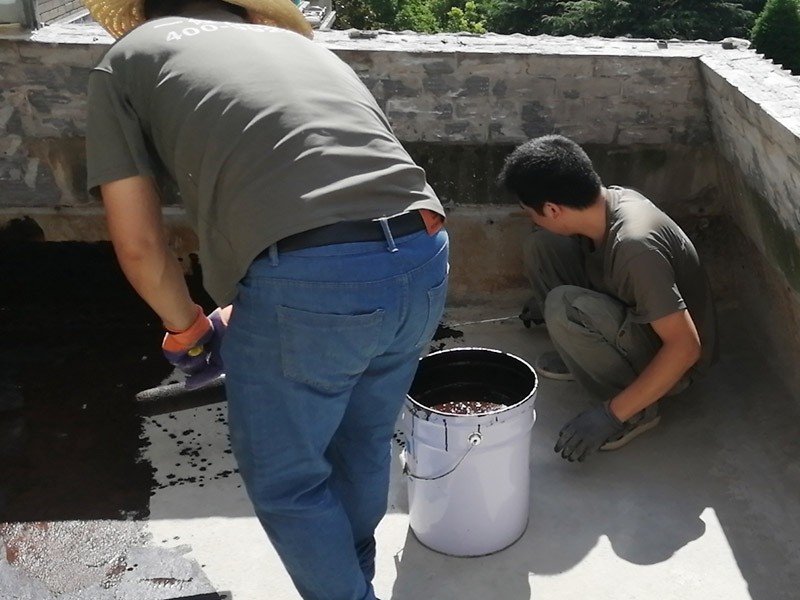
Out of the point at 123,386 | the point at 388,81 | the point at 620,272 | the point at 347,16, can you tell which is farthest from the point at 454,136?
the point at 347,16

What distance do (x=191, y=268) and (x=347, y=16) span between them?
13.6 meters

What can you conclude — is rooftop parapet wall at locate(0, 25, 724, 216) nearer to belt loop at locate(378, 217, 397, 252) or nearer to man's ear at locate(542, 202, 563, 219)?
man's ear at locate(542, 202, 563, 219)

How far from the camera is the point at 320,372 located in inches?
65.6

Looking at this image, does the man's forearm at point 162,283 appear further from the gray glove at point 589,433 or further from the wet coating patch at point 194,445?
the gray glove at point 589,433

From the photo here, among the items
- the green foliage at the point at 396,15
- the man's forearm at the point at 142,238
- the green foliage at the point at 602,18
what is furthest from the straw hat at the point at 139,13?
the green foliage at the point at 396,15

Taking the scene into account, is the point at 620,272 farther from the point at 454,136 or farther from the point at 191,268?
the point at 191,268

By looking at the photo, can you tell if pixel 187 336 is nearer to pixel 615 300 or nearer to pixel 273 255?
pixel 273 255

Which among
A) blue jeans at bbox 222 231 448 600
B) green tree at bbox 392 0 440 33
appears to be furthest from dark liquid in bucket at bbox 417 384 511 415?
green tree at bbox 392 0 440 33

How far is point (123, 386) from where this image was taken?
3164mm

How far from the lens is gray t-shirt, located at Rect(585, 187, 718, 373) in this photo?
8.32 ft

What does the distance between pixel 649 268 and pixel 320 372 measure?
4.11 ft

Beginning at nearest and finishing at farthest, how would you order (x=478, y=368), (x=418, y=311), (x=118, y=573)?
(x=418, y=311) < (x=118, y=573) < (x=478, y=368)

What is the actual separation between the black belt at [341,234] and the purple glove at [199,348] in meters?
0.37

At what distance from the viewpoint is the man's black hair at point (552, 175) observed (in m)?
2.56
